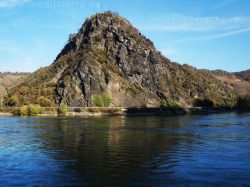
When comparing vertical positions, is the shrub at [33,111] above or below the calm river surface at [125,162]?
above

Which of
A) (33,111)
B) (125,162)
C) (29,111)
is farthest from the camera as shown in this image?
(29,111)

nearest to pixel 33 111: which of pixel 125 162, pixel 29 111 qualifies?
pixel 29 111

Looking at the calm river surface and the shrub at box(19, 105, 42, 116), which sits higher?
the shrub at box(19, 105, 42, 116)

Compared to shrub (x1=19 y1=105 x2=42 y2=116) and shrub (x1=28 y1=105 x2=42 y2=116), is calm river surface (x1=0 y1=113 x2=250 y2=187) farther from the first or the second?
shrub (x1=19 y1=105 x2=42 y2=116)

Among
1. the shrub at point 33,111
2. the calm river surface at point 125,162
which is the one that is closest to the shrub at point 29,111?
the shrub at point 33,111

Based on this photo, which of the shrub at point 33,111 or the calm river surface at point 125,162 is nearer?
the calm river surface at point 125,162

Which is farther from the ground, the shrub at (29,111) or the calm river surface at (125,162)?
the shrub at (29,111)

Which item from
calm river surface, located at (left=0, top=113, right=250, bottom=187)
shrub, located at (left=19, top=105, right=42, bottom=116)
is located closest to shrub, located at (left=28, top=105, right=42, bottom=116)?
shrub, located at (left=19, top=105, right=42, bottom=116)

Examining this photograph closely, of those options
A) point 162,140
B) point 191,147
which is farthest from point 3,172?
point 162,140

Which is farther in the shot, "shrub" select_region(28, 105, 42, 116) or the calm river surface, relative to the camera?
"shrub" select_region(28, 105, 42, 116)

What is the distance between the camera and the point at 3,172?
126ft

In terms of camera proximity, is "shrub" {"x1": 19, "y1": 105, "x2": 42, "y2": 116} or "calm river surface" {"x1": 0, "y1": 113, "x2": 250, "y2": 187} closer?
"calm river surface" {"x1": 0, "y1": 113, "x2": 250, "y2": 187}

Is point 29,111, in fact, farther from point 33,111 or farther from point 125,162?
point 125,162

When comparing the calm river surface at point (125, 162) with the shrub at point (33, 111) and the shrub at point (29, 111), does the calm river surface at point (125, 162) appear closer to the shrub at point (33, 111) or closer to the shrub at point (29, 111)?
the shrub at point (33, 111)
